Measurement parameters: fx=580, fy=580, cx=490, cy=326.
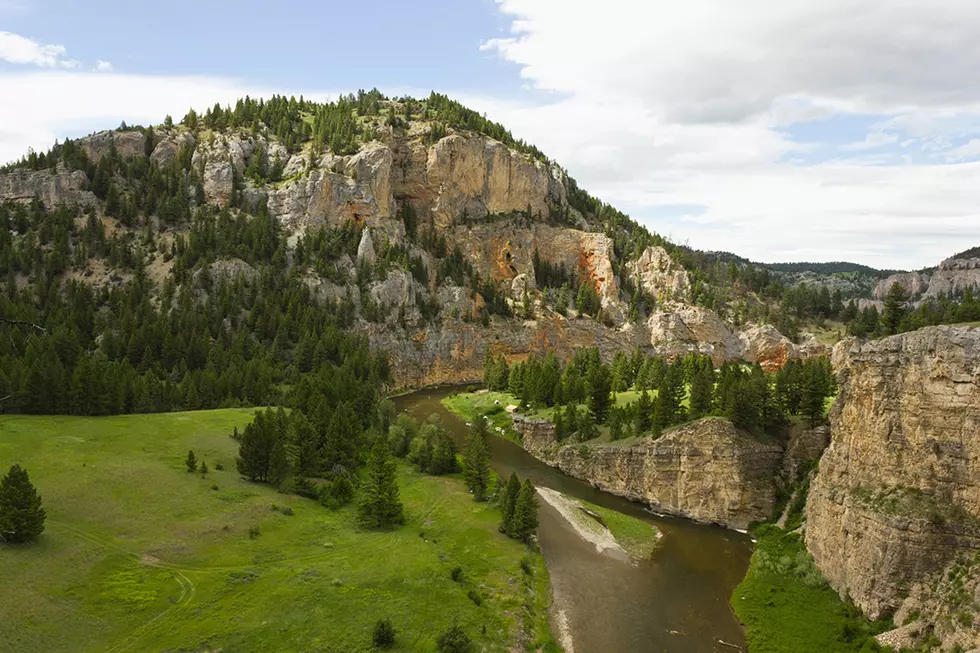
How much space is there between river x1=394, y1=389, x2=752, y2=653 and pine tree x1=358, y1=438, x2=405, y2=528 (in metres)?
14.6

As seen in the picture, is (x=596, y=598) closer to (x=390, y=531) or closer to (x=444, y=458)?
(x=390, y=531)

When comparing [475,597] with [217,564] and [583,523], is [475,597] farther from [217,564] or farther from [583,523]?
[583,523]

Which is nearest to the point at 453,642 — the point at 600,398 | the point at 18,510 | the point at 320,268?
the point at 18,510

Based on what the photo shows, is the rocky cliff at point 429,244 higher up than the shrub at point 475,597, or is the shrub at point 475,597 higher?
the rocky cliff at point 429,244

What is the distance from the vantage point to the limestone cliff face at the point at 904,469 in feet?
123

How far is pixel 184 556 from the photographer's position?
41750mm

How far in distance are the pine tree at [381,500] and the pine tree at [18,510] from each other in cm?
2446

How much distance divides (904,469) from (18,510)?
60.1m

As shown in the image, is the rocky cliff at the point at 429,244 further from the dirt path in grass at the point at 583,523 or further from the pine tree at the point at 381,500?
the pine tree at the point at 381,500

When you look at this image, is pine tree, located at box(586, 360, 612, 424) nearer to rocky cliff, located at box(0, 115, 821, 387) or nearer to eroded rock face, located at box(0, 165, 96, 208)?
rocky cliff, located at box(0, 115, 821, 387)

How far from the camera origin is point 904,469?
40750 mm

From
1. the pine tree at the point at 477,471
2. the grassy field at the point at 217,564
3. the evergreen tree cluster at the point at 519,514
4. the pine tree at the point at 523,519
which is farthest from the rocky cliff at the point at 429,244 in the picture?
the pine tree at the point at 523,519

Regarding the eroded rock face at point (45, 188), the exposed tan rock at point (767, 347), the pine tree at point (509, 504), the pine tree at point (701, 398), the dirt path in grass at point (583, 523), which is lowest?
the dirt path in grass at point (583, 523)

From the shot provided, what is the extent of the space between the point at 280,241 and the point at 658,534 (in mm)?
124972
